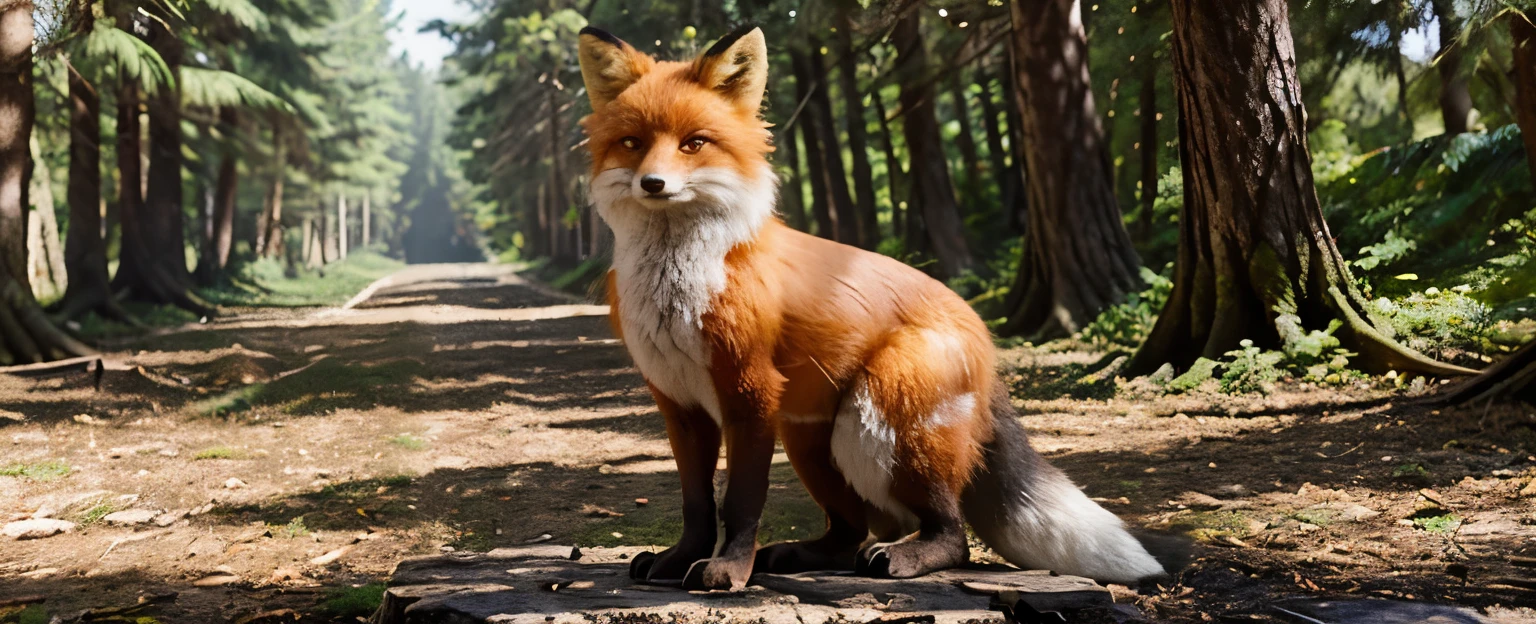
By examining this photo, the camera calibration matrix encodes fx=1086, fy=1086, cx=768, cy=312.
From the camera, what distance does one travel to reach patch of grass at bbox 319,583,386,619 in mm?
4461

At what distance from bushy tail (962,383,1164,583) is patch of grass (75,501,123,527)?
5.18 m

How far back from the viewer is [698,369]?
365cm

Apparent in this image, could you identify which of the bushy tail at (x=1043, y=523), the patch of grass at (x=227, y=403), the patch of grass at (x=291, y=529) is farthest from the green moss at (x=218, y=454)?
the bushy tail at (x=1043, y=523)

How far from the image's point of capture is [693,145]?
357 cm

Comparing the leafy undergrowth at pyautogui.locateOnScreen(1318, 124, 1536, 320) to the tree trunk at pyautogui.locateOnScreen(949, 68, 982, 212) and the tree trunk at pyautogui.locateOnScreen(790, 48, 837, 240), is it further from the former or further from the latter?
the tree trunk at pyautogui.locateOnScreen(949, 68, 982, 212)

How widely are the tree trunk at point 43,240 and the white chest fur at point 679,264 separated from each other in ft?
70.9

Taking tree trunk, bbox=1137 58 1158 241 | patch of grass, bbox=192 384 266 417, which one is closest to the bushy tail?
patch of grass, bbox=192 384 266 417

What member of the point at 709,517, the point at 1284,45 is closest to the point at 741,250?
the point at 709,517

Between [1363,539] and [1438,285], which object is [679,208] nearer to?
[1363,539]

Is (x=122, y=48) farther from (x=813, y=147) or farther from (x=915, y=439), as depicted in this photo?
(x=915, y=439)

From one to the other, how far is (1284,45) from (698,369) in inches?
259

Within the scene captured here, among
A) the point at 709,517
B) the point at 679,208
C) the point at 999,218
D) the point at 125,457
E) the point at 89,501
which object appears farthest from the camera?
the point at 999,218

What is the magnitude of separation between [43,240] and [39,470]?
19735 mm

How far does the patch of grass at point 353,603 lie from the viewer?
176 inches
